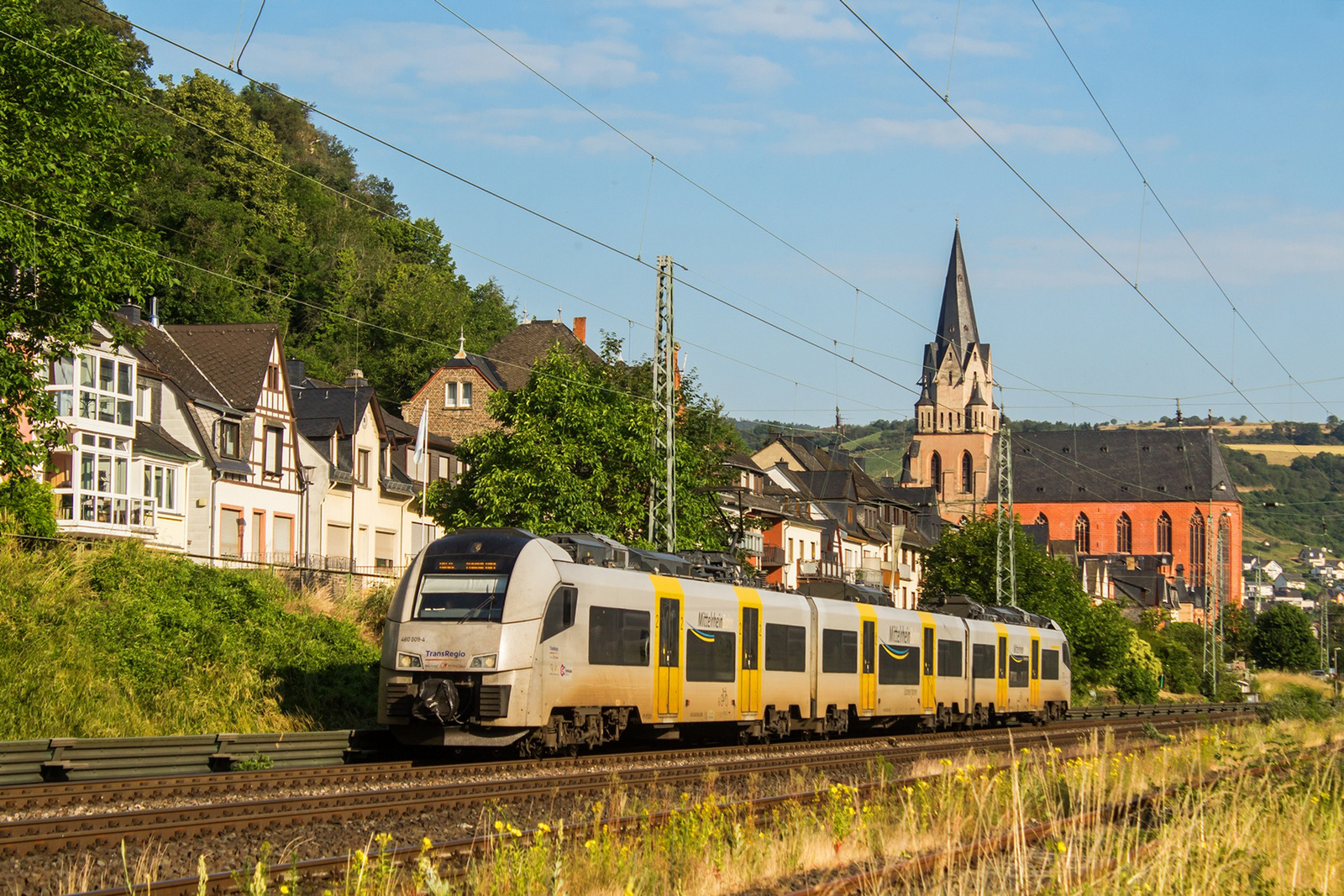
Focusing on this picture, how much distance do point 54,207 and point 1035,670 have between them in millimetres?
27082

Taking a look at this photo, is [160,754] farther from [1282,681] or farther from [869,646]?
[1282,681]

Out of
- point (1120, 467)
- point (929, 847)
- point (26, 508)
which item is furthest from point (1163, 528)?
point (929, 847)

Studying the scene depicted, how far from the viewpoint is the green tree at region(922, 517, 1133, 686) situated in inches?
2293

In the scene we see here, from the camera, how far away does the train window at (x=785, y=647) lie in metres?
24.4

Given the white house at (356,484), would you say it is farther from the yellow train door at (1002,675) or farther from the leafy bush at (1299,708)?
the leafy bush at (1299,708)

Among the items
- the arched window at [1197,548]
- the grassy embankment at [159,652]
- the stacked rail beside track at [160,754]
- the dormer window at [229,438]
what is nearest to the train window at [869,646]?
the grassy embankment at [159,652]

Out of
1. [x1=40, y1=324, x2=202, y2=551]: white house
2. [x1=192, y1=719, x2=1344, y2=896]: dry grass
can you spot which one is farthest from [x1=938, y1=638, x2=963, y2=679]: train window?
[x1=40, y1=324, x2=202, y2=551]: white house

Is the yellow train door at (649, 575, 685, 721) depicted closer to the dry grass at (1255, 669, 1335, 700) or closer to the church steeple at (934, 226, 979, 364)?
the dry grass at (1255, 669, 1335, 700)

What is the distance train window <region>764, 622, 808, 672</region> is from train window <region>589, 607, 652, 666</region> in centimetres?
410

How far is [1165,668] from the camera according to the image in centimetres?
7538

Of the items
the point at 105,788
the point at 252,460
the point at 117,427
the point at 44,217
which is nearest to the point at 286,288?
the point at 252,460

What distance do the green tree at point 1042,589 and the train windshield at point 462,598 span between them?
4178 centimetres

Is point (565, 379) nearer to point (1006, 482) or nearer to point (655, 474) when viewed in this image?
point (655, 474)

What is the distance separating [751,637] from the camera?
23.8 m
